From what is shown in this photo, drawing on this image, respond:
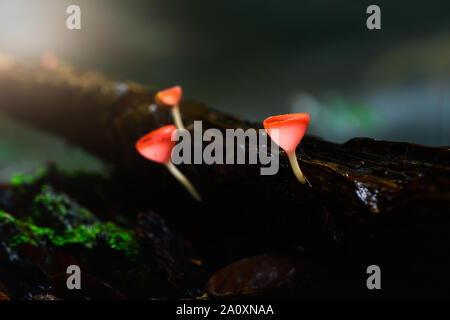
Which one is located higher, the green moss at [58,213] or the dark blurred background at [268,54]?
the dark blurred background at [268,54]

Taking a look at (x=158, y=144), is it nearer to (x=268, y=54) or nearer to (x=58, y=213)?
(x=58, y=213)

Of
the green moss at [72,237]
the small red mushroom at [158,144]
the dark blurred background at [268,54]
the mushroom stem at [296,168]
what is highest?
the dark blurred background at [268,54]

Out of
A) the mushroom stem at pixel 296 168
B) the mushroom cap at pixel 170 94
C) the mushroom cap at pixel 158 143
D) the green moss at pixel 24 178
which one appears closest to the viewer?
the mushroom stem at pixel 296 168

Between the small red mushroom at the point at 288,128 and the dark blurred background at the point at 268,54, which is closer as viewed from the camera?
the small red mushroom at the point at 288,128

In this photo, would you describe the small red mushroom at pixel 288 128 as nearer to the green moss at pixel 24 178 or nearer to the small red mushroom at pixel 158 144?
the small red mushroom at pixel 158 144

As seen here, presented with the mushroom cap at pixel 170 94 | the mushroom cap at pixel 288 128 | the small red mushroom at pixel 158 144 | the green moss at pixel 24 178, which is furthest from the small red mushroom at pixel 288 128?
the green moss at pixel 24 178

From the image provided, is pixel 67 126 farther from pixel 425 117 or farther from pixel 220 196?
pixel 425 117

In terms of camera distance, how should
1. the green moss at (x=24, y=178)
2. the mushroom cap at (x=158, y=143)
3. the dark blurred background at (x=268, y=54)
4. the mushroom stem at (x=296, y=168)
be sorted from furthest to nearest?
the dark blurred background at (x=268, y=54) < the green moss at (x=24, y=178) < the mushroom cap at (x=158, y=143) < the mushroom stem at (x=296, y=168)

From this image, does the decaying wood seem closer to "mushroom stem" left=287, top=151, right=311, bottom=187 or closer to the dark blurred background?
"mushroom stem" left=287, top=151, right=311, bottom=187
